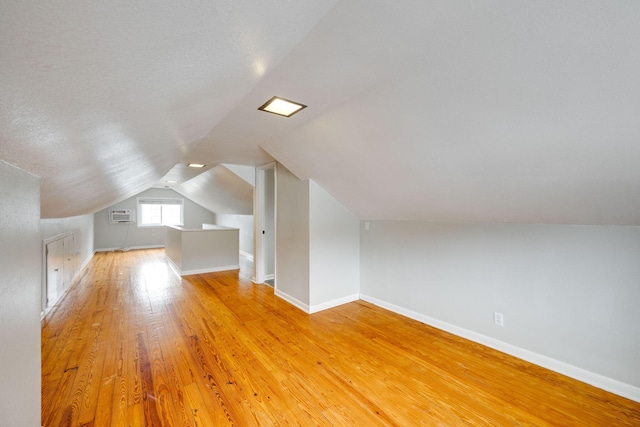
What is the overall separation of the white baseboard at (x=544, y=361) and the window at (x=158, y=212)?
9.21 meters

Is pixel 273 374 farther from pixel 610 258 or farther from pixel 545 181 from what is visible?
pixel 610 258

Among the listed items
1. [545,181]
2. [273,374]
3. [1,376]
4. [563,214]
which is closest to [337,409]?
[273,374]

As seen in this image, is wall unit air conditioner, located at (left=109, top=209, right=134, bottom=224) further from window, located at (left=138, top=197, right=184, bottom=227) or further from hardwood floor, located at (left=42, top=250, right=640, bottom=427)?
hardwood floor, located at (left=42, top=250, right=640, bottom=427)

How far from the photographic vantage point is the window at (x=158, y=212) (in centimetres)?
915

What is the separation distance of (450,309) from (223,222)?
780cm

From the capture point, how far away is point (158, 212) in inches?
375

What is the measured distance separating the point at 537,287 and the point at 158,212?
1056 cm

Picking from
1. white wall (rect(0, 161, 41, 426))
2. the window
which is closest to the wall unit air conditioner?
the window

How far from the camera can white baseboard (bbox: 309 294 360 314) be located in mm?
3414

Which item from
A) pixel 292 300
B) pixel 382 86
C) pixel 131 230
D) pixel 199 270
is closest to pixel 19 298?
pixel 382 86

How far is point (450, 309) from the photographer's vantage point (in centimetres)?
285

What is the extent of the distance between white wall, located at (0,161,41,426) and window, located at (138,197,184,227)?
931 cm

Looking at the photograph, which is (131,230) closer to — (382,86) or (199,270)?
(199,270)

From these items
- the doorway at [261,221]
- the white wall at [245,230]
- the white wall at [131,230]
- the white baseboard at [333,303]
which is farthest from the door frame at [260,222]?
the white wall at [131,230]
